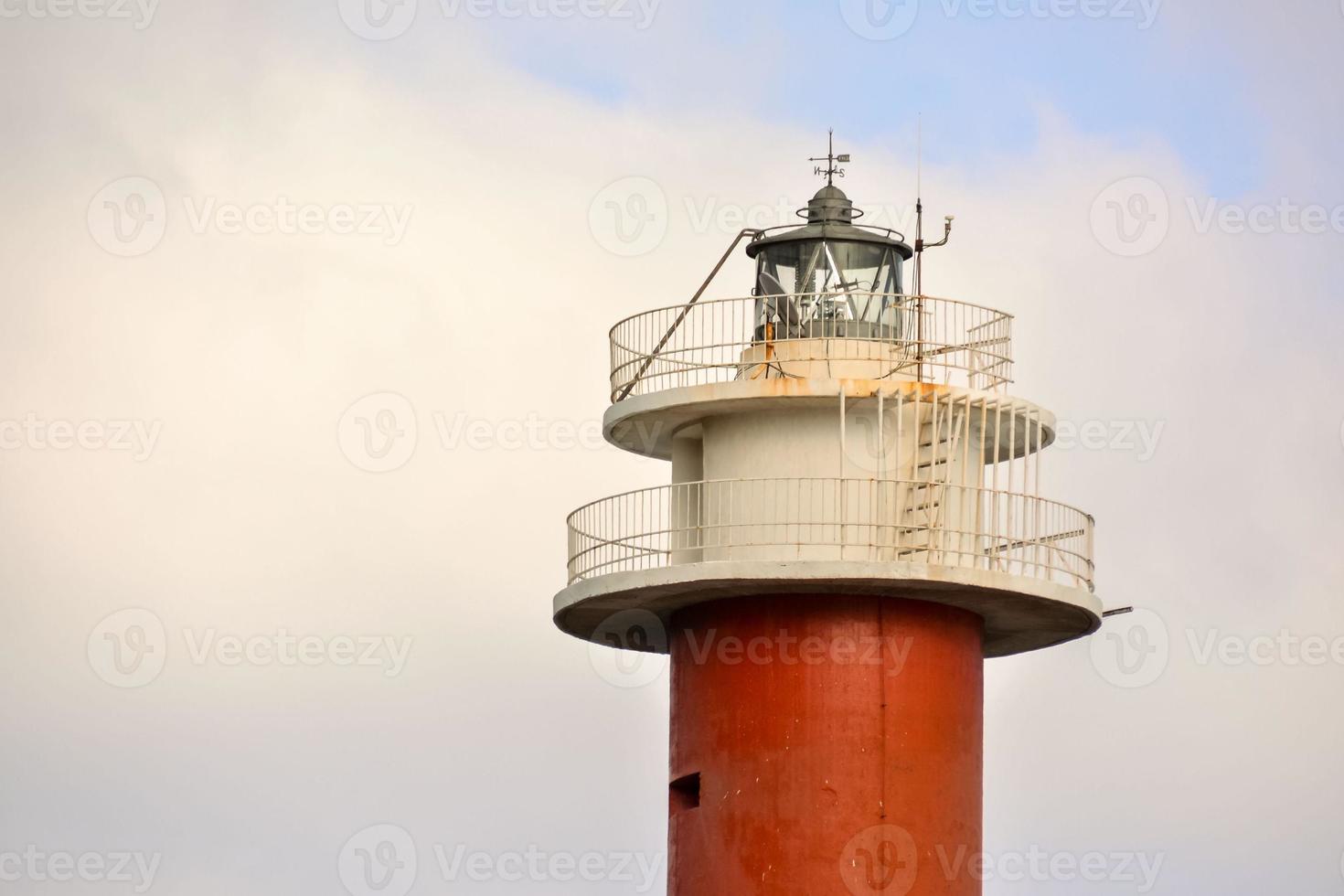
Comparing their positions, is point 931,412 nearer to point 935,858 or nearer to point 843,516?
point 843,516

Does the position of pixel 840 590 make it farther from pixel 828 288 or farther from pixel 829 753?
pixel 828 288

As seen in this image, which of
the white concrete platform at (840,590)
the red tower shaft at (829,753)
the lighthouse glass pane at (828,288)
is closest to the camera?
the white concrete platform at (840,590)

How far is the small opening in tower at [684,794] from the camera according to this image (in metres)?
40.2

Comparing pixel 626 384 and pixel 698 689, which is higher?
pixel 626 384

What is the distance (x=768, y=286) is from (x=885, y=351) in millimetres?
1831

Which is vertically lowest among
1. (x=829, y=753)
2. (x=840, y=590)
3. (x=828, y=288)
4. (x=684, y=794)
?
(x=684, y=794)

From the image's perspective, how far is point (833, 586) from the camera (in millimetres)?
39125

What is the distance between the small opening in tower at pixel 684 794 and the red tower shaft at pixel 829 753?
5cm

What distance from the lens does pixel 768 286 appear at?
41.3 m

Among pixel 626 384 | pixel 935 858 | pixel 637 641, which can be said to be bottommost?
pixel 935 858

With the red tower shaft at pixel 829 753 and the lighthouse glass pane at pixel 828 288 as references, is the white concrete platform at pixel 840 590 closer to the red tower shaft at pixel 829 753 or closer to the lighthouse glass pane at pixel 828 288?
the red tower shaft at pixel 829 753

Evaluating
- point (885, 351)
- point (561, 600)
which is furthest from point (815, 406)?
point (561, 600)

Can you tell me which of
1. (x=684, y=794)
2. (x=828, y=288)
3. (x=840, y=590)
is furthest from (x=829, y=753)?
(x=828, y=288)

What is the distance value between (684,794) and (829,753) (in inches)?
84.0
